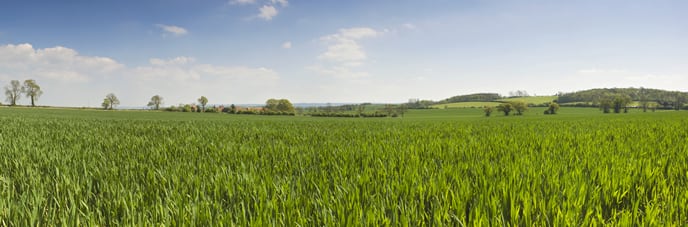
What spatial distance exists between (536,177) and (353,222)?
1841 mm

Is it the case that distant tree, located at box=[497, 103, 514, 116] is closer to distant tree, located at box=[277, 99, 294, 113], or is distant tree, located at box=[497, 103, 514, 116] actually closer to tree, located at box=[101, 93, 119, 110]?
distant tree, located at box=[277, 99, 294, 113]

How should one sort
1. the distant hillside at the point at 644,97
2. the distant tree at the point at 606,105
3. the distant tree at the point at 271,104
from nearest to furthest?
1. the distant tree at the point at 606,105
2. the distant tree at the point at 271,104
3. the distant hillside at the point at 644,97

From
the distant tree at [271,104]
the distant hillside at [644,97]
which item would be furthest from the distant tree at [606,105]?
the distant tree at [271,104]

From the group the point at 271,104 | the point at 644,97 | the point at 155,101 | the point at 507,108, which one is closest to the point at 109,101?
the point at 155,101

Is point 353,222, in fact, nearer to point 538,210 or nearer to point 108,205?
point 538,210

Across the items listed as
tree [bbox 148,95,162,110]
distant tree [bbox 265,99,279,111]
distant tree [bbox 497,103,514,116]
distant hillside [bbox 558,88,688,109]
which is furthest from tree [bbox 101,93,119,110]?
distant hillside [bbox 558,88,688,109]

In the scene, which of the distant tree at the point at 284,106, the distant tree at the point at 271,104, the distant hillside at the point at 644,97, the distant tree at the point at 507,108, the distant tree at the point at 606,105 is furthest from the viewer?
the distant hillside at the point at 644,97

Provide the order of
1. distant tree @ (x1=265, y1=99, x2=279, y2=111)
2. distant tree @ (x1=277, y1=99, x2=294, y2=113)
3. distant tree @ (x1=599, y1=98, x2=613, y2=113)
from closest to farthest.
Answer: distant tree @ (x1=599, y1=98, x2=613, y2=113) → distant tree @ (x1=277, y1=99, x2=294, y2=113) → distant tree @ (x1=265, y1=99, x2=279, y2=111)

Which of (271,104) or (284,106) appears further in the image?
(271,104)

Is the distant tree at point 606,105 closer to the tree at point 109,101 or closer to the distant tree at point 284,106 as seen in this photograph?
the distant tree at point 284,106

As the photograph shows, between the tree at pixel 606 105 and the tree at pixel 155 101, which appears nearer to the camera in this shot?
the tree at pixel 606 105

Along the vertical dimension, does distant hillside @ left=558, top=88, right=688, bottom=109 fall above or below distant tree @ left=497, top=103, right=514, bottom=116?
above

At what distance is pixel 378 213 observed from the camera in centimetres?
164

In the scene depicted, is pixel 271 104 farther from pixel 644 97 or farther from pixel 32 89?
pixel 644 97
